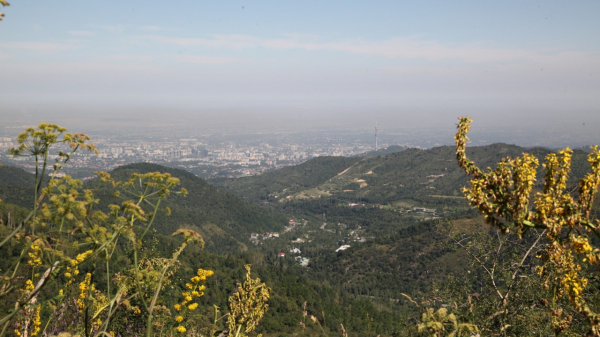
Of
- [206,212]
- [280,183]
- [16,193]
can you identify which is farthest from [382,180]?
[16,193]

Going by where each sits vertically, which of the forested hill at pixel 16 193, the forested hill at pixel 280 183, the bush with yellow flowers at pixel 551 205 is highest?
the bush with yellow flowers at pixel 551 205

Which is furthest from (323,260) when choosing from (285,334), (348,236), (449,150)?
(449,150)

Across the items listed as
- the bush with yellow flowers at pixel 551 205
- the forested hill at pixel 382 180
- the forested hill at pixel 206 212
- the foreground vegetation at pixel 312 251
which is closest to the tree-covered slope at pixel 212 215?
the forested hill at pixel 206 212

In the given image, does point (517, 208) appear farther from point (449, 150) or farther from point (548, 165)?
point (449, 150)

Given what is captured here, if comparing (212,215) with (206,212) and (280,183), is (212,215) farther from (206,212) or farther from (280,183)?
(280,183)

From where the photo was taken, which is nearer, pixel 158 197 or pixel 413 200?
pixel 158 197

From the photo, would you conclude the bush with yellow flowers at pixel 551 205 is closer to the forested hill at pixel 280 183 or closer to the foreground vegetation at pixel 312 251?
the foreground vegetation at pixel 312 251

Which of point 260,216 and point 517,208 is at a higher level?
point 517,208

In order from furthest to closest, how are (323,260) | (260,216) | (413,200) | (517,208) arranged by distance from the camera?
1. (413,200)
2. (260,216)
3. (323,260)
4. (517,208)
